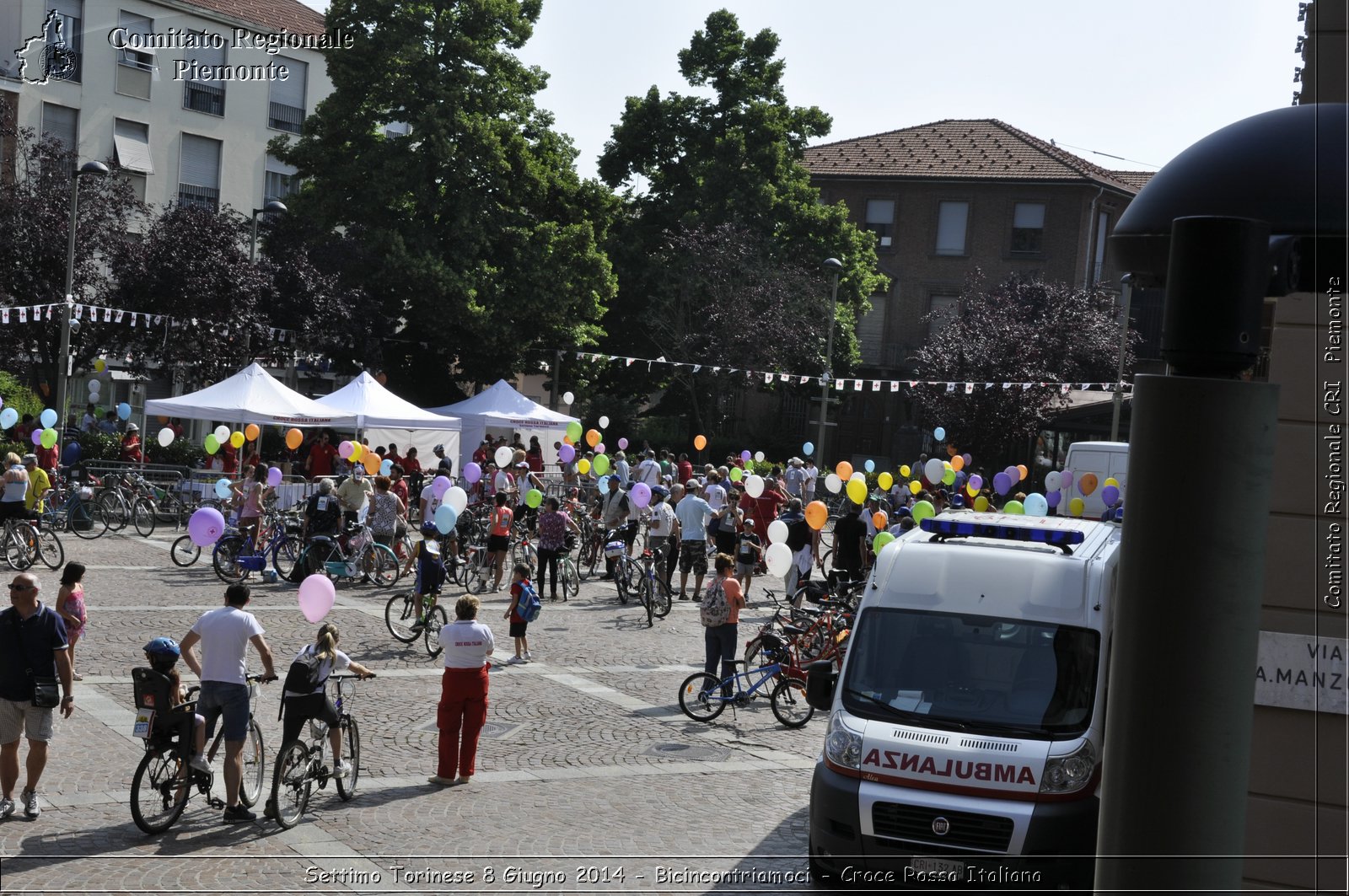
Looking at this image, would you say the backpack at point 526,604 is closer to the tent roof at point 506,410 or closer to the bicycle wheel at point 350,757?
the bicycle wheel at point 350,757

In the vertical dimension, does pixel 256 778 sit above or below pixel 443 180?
below

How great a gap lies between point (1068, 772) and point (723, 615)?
5.67m

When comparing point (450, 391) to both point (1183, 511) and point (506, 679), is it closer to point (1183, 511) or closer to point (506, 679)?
point (506, 679)

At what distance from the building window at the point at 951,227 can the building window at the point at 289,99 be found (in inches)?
997

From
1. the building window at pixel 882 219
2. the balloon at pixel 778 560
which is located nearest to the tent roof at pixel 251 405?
the balloon at pixel 778 560

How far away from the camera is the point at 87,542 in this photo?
72.8ft

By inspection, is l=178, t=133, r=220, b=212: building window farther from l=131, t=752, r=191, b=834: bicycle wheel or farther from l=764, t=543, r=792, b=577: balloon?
l=131, t=752, r=191, b=834: bicycle wheel

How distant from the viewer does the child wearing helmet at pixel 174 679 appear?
8.76m

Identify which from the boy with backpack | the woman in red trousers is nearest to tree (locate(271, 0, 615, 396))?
the boy with backpack

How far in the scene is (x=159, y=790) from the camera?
341 inches

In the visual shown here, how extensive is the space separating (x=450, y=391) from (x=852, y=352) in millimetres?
14511

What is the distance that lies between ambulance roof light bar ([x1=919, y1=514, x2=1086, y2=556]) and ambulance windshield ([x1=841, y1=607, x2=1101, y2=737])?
0.77 meters

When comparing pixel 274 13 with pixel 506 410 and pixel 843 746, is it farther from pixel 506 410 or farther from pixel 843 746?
pixel 843 746

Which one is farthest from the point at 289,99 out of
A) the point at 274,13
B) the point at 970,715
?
the point at 970,715
